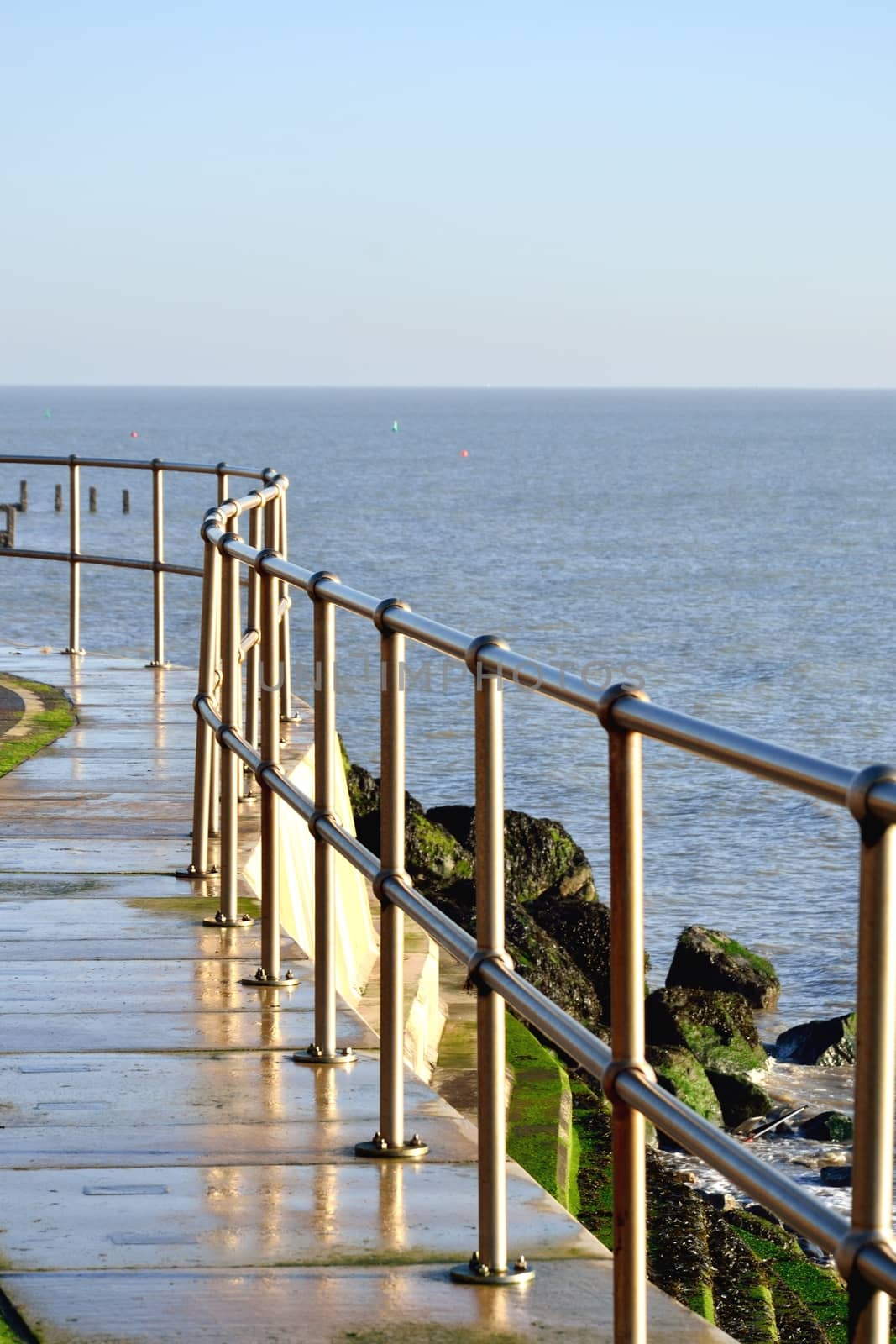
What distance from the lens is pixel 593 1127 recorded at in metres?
8.12

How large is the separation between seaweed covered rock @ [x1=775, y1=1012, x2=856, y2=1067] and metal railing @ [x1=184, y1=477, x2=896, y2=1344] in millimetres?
10769

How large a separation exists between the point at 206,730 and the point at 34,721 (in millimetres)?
4061

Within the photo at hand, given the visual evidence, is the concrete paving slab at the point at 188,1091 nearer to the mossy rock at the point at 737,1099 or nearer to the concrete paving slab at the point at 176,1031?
the concrete paving slab at the point at 176,1031

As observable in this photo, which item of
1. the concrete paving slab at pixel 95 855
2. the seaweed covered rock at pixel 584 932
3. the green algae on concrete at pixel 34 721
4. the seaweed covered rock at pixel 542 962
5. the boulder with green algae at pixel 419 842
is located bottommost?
the seaweed covered rock at pixel 584 932

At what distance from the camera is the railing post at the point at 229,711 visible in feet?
18.8

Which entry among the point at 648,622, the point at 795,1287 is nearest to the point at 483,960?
the point at 795,1287

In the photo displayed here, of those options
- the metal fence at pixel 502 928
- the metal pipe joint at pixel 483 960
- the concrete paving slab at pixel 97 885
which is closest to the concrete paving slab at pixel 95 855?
the concrete paving slab at pixel 97 885

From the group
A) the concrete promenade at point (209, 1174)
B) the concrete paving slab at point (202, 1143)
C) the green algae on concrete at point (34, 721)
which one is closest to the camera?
the concrete promenade at point (209, 1174)

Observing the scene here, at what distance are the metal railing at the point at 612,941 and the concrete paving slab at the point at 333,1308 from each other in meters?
0.09

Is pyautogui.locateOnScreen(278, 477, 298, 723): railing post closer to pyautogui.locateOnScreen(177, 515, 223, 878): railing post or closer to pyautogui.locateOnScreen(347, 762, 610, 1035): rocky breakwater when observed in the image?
pyautogui.locateOnScreen(347, 762, 610, 1035): rocky breakwater

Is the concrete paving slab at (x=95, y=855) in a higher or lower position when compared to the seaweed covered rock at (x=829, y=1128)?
higher

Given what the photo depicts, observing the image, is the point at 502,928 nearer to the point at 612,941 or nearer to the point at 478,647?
the point at 478,647

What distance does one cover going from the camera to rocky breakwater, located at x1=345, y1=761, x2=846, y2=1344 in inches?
271

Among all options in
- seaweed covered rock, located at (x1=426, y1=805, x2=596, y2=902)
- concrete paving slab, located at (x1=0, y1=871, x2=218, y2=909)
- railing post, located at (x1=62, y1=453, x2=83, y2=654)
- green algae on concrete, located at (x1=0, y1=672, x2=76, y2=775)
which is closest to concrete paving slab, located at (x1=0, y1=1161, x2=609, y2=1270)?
concrete paving slab, located at (x1=0, y1=871, x2=218, y2=909)
